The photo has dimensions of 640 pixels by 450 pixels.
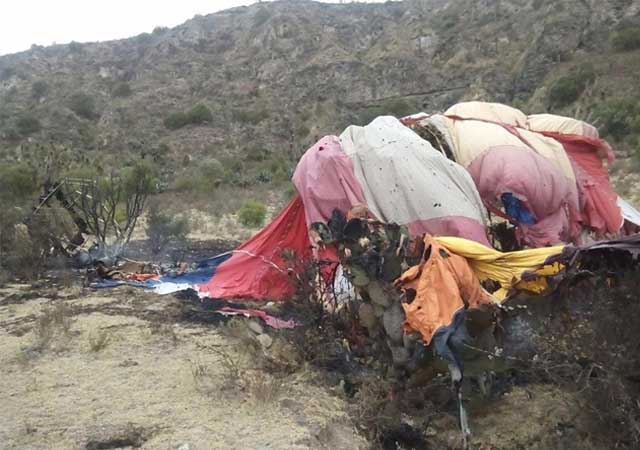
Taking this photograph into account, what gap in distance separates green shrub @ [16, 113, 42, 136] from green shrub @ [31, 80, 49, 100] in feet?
37.9

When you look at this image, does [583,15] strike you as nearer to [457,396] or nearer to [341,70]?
[341,70]

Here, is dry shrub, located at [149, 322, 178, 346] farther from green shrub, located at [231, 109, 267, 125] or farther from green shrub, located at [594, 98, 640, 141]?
green shrub, located at [231, 109, 267, 125]

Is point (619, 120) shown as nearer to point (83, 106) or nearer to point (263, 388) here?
point (263, 388)

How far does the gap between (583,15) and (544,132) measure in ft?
105

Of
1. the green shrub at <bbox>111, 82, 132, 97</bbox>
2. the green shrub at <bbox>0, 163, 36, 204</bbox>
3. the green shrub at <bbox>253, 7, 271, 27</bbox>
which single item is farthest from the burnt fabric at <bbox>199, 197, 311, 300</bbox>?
the green shrub at <bbox>253, 7, 271, 27</bbox>

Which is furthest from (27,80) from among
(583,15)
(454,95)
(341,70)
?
(583,15)

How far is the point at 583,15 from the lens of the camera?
36.3 m

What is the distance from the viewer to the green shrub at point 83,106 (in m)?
41.9

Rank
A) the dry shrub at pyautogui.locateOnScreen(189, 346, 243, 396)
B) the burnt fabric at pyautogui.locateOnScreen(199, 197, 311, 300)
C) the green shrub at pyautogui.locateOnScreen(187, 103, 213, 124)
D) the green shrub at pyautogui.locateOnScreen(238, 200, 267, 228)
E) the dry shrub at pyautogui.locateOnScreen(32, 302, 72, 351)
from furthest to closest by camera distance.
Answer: the green shrub at pyautogui.locateOnScreen(187, 103, 213, 124), the green shrub at pyautogui.locateOnScreen(238, 200, 267, 228), the burnt fabric at pyautogui.locateOnScreen(199, 197, 311, 300), the dry shrub at pyautogui.locateOnScreen(32, 302, 72, 351), the dry shrub at pyautogui.locateOnScreen(189, 346, 243, 396)

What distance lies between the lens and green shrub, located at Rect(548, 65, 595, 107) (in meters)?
29.4

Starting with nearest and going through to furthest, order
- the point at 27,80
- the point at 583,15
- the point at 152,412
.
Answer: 1. the point at 152,412
2. the point at 583,15
3. the point at 27,80

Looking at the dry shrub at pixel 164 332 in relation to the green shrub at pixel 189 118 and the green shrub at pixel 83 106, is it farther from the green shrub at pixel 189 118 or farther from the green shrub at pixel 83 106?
the green shrub at pixel 83 106

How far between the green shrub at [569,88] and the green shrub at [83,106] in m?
28.1

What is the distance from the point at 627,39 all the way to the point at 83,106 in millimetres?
31853
